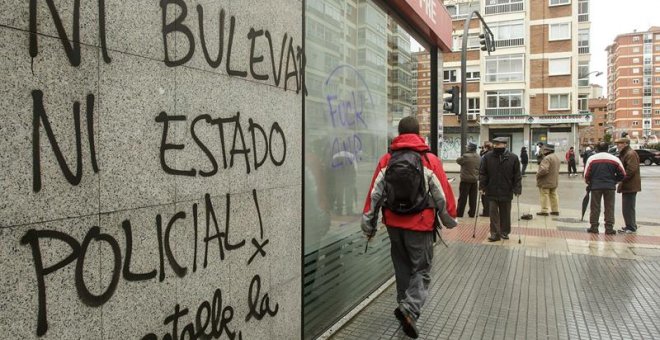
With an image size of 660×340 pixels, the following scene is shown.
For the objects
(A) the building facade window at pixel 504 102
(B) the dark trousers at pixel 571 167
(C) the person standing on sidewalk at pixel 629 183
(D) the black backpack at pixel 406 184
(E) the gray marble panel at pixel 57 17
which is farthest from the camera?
(A) the building facade window at pixel 504 102

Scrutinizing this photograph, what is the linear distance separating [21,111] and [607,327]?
184 inches

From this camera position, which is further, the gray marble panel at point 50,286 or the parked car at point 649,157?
→ the parked car at point 649,157

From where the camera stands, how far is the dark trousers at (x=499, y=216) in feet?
27.1

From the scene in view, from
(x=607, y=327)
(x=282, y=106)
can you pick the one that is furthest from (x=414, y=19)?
(x=607, y=327)

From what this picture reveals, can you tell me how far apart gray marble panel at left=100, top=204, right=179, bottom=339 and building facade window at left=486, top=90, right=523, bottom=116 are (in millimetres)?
40230

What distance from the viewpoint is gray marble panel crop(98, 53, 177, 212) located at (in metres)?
2.02

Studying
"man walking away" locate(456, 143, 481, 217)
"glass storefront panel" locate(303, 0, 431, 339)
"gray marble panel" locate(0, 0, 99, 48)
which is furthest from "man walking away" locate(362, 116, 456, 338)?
"man walking away" locate(456, 143, 481, 217)

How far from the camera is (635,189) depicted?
866 cm

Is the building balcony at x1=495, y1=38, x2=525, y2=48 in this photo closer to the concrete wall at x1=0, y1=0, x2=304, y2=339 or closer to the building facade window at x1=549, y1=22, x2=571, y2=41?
the building facade window at x1=549, y1=22, x2=571, y2=41

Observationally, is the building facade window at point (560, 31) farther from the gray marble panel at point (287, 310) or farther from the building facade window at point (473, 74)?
the gray marble panel at point (287, 310)

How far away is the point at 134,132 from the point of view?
2.15 m

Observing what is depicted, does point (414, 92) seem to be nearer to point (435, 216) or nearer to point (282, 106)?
point (435, 216)

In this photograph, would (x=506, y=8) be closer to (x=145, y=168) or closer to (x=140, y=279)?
(x=145, y=168)

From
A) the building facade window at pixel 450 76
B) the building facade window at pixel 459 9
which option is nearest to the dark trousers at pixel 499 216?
the building facade window at pixel 450 76
